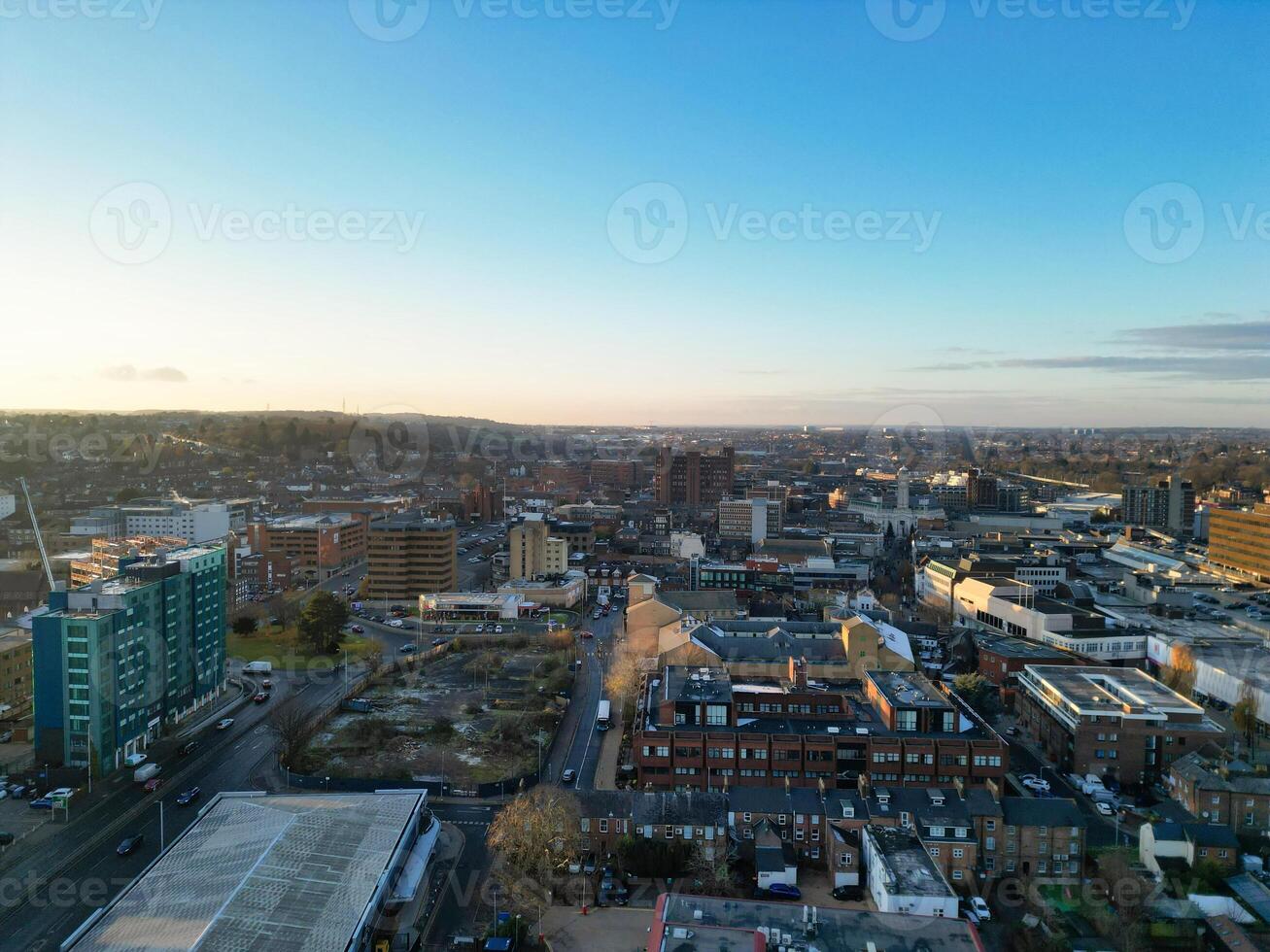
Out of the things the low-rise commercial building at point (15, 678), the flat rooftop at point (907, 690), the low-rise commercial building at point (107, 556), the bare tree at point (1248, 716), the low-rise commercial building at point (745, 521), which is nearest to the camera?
the flat rooftop at point (907, 690)

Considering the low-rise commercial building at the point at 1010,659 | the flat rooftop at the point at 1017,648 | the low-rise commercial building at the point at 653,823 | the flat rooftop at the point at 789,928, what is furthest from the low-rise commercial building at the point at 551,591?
the flat rooftop at the point at 789,928

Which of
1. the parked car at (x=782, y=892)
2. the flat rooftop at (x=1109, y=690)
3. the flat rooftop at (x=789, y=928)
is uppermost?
the flat rooftop at (x=1109, y=690)

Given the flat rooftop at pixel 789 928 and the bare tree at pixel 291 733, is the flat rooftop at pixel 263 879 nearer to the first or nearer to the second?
the bare tree at pixel 291 733

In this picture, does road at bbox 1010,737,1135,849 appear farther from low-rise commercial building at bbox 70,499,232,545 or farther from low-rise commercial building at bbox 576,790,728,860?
low-rise commercial building at bbox 70,499,232,545

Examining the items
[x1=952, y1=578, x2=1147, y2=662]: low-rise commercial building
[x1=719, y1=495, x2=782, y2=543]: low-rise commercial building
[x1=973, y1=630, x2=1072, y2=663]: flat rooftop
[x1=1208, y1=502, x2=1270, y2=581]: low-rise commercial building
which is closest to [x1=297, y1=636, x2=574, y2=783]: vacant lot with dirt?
[x1=973, y1=630, x2=1072, y2=663]: flat rooftop

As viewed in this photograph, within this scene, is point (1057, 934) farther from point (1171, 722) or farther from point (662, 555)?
point (662, 555)

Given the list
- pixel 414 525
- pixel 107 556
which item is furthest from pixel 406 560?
pixel 107 556

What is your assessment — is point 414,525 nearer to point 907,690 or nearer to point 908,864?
point 907,690
